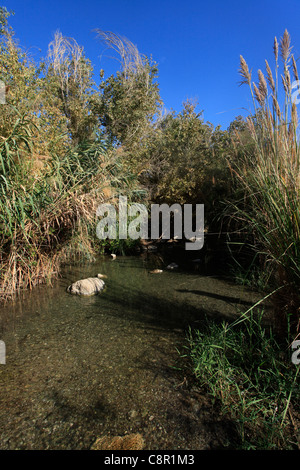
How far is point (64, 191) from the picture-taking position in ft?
12.9

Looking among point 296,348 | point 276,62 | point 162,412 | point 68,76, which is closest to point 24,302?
point 162,412

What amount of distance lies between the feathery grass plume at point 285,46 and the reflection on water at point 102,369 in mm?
2597

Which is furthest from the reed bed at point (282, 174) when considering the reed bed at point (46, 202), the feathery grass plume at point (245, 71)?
the reed bed at point (46, 202)

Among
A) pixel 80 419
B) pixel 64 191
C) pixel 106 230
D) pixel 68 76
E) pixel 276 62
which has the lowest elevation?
pixel 80 419

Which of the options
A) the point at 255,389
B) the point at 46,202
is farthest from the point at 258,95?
the point at 46,202

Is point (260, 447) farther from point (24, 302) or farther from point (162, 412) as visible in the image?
point (24, 302)

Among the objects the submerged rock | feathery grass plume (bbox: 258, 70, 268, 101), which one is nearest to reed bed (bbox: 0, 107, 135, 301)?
the submerged rock

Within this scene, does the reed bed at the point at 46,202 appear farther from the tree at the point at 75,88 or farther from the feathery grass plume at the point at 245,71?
the tree at the point at 75,88

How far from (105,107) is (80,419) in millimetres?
11581

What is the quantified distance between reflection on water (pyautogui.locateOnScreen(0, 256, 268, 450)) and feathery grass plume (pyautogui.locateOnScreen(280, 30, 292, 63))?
8.52 ft

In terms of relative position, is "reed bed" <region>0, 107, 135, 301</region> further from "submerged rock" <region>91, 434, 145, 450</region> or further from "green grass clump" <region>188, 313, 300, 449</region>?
"green grass clump" <region>188, 313, 300, 449</region>

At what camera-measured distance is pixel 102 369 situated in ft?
7.68

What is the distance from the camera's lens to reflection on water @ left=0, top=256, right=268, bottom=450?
1664 millimetres

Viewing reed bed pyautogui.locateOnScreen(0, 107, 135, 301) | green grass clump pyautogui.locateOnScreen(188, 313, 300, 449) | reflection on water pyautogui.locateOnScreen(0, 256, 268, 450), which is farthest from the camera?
reed bed pyautogui.locateOnScreen(0, 107, 135, 301)
